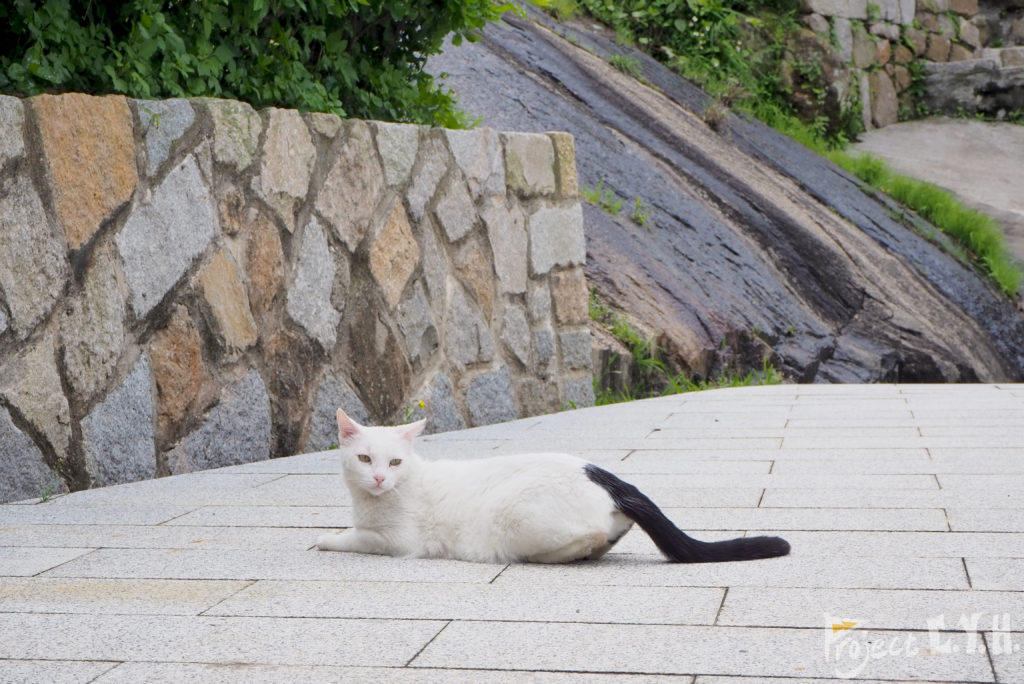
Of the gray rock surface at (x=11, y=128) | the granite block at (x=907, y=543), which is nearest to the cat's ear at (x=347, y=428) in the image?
the granite block at (x=907, y=543)

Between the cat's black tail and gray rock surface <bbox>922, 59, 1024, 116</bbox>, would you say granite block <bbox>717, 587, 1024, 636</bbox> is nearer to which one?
the cat's black tail

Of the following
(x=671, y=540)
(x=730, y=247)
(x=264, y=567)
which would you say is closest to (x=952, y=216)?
(x=730, y=247)

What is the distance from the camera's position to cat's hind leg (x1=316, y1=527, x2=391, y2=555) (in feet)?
11.6

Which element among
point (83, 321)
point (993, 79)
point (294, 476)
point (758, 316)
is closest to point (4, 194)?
point (83, 321)

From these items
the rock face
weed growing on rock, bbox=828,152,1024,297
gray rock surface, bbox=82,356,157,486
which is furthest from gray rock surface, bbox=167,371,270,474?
weed growing on rock, bbox=828,152,1024,297

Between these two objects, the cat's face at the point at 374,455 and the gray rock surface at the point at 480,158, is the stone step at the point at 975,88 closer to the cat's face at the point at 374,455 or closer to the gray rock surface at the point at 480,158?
the gray rock surface at the point at 480,158

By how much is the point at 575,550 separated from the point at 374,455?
651 millimetres

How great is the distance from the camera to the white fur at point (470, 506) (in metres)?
3.28

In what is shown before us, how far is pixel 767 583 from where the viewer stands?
3.05m

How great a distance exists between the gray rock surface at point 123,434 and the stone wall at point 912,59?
47.6ft

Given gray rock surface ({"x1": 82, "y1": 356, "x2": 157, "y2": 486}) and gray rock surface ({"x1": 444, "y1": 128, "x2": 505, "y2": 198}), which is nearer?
gray rock surface ({"x1": 82, "y1": 356, "x2": 157, "y2": 486})

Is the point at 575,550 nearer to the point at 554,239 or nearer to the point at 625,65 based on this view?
the point at 554,239

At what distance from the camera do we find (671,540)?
3277mm

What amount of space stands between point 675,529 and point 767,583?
341mm
